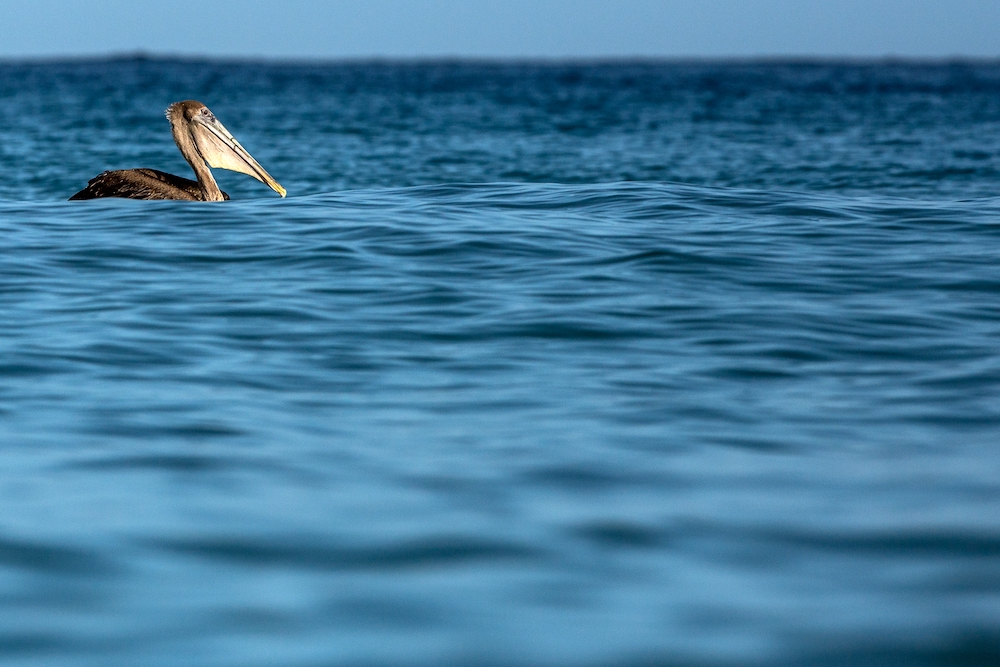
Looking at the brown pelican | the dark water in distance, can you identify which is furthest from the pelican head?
the dark water in distance

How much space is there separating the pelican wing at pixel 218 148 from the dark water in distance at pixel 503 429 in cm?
122

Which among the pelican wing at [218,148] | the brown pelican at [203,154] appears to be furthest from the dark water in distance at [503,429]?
the pelican wing at [218,148]

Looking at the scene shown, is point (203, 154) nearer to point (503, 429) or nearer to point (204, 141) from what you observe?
point (204, 141)

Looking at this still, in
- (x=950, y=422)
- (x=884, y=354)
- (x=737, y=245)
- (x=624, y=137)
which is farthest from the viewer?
(x=624, y=137)

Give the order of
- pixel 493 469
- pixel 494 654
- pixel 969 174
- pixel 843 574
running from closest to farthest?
pixel 494 654 < pixel 843 574 < pixel 493 469 < pixel 969 174

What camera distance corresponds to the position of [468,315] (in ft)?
24.3

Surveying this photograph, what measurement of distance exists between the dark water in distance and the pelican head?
1.29 m

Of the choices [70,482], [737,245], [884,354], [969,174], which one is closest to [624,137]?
[969,174]

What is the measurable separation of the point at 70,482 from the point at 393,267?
14.3ft

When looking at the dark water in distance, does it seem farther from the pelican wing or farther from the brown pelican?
the pelican wing

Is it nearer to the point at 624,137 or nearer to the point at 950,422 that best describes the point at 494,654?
the point at 950,422

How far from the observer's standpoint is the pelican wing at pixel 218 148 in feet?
42.2

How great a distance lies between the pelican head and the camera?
1285 centimetres

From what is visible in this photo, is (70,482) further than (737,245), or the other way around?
(737,245)
